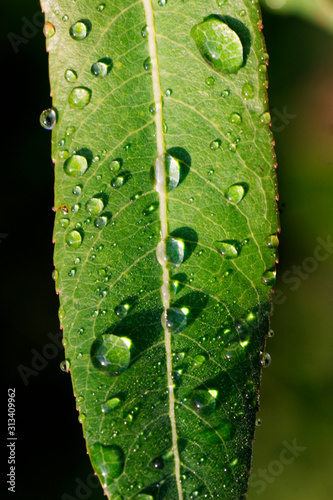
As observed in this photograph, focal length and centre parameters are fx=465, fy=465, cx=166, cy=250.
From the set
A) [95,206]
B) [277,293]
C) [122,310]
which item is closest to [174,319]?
[122,310]

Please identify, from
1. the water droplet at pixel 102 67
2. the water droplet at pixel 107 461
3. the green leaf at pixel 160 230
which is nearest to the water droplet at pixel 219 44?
the green leaf at pixel 160 230

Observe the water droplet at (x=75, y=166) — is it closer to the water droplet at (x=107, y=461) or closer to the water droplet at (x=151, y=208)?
the water droplet at (x=151, y=208)

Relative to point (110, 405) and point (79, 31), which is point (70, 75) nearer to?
point (79, 31)

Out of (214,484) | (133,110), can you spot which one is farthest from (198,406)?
(133,110)

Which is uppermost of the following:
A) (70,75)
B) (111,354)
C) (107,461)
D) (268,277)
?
(70,75)

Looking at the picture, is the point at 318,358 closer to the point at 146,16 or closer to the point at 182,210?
the point at 182,210

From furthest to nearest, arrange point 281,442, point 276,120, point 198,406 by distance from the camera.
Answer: point 281,442
point 276,120
point 198,406

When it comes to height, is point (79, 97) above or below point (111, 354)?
above
